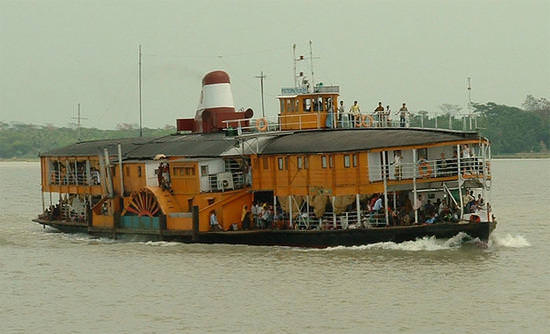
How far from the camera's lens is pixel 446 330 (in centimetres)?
2527

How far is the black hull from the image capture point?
35656 mm

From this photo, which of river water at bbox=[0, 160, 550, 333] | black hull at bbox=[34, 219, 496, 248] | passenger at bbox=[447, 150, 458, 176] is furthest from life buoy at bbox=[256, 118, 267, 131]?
passenger at bbox=[447, 150, 458, 176]

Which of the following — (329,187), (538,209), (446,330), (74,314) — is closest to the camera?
(446,330)

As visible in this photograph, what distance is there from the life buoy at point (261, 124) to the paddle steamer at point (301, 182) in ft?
0.61

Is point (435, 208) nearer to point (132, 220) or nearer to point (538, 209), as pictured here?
point (132, 220)

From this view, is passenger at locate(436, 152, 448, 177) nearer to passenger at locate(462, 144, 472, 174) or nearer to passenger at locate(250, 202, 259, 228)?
passenger at locate(462, 144, 472, 174)

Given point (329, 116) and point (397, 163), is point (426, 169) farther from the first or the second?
point (329, 116)

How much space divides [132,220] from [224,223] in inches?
198

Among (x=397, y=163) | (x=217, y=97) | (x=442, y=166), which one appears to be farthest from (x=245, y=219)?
(x=217, y=97)

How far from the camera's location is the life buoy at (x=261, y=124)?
4466 centimetres

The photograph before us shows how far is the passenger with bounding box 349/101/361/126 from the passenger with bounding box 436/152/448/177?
6.90 metres

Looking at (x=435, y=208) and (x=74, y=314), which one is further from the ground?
(x=435, y=208)

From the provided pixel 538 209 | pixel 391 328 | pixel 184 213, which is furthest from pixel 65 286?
pixel 538 209

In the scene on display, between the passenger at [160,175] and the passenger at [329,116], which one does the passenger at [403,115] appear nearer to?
the passenger at [329,116]
